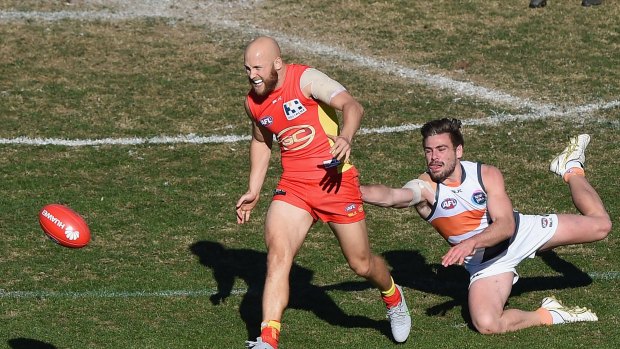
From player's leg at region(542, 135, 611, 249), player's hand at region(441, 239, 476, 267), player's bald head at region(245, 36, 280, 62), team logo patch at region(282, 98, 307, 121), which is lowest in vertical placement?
player's leg at region(542, 135, 611, 249)

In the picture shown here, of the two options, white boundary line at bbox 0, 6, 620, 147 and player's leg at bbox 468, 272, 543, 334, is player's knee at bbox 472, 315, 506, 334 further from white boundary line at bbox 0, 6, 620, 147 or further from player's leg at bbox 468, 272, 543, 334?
white boundary line at bbox 0, 6, 620, 147

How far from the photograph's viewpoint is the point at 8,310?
1065 centimetres

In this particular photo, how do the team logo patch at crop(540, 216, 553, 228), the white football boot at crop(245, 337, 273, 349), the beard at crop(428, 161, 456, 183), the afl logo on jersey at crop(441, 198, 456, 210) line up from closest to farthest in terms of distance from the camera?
the white football boot at crop(245, 337, 273, 349)
the beard at crop(428, 161, 456, 183)
the afl logo on jersey at crop(441, 198, 456, 210)
the team logo patch at crop(540, 216, 553, 228)

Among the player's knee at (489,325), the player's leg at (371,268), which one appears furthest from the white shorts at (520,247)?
the player's leg at (371,268)

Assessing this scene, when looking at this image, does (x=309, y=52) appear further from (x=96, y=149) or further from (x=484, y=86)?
(x=96, y=149)

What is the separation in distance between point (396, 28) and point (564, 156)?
853 cm

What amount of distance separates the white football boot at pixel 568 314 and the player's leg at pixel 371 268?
4.06 ft

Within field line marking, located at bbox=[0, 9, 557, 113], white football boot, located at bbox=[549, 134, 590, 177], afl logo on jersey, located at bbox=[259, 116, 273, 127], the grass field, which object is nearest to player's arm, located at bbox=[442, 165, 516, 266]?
the grass field

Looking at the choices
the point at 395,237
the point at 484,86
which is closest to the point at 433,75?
the point at 484,86

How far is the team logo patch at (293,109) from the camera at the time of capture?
388 inches

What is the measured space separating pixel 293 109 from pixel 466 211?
1.78 meters

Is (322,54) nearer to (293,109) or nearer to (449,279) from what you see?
(449,279)

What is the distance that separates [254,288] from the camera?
1152 centimetres

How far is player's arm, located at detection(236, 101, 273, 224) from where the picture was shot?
10219 millimetres
